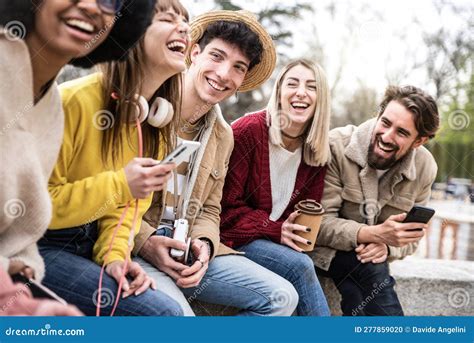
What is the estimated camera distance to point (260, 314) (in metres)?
2.20

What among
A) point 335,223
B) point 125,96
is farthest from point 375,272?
point 125,96

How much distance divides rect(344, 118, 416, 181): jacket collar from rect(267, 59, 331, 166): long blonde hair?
0.11 meters

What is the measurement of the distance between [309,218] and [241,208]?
0.85 feet

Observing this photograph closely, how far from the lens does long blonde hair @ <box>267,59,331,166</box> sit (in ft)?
7.62

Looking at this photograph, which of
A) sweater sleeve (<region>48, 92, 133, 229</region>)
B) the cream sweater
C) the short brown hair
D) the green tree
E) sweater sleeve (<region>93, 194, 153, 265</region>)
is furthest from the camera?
the short brown hair

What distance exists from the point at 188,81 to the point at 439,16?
999 millimetres

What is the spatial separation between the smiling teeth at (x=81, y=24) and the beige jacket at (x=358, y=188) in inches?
42.3

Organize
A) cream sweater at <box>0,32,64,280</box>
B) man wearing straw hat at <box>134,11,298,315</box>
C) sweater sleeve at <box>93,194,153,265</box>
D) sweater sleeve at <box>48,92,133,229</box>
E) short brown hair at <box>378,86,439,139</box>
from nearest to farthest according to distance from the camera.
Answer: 1. cream sweater at <box>0,32,64,280</box>
2. sweater sleeve at <box>48,92,133,229</box>
3. sweater sleeve at <box>93,194,153,265</box>
4. man wearing straw hat at <box>134,11,298,315</box>
5. short brown hair at <box>378,86,439,139</box>

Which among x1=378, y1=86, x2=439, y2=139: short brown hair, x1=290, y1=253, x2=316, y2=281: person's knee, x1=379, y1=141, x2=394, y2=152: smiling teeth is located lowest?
x1=290, y1=253, x2=316, y2=281: person's knee

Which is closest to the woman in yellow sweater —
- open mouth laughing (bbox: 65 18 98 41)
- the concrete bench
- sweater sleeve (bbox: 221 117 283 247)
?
open mouth laughing (bbox: 65 18 98 41)

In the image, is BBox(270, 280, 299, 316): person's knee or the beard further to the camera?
the beard

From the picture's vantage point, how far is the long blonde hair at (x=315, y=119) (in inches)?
91.4

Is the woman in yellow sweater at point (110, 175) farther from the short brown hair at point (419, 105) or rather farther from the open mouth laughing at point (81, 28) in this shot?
the short brown hair at point (419, 105)

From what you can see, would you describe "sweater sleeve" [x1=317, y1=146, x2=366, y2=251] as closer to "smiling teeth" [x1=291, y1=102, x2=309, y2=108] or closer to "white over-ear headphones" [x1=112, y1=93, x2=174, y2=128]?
"smiling teeth" [x1=291, y1=102, x2=309, y2=108]
